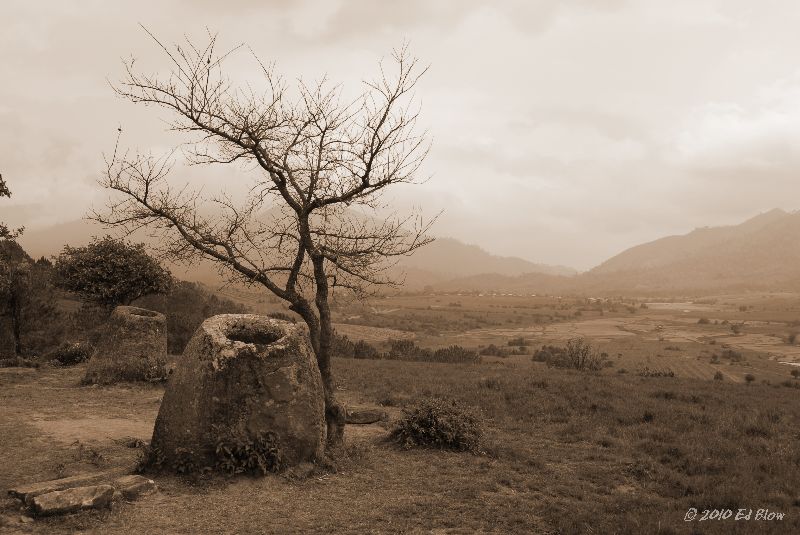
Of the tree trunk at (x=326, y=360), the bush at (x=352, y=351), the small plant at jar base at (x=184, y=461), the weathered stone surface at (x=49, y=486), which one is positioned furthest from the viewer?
the bush at (x=352, y=351)

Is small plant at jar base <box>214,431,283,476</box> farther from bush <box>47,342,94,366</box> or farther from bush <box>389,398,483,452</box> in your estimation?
bush <box>47,342,94,366</box>

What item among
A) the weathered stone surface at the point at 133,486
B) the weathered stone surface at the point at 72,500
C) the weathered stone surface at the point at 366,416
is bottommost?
the weathered stone surface at the point at 366,416

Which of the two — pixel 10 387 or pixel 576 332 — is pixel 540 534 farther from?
pixel 576 332

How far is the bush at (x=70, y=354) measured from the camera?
2170 centimetres

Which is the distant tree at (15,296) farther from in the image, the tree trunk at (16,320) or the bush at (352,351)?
the bush at (352,351)

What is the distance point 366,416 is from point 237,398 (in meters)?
6.07

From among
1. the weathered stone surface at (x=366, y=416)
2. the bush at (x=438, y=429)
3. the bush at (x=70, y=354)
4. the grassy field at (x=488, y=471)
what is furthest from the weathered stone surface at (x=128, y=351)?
the bush at (x=438, y=429)

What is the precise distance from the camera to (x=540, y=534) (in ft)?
25.2

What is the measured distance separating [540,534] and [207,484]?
207 inches

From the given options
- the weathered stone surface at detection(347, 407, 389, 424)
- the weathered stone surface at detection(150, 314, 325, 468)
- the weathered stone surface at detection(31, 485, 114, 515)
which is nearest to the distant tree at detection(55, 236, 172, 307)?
the weathered stone surface at detection(347, 407, 389, 424)

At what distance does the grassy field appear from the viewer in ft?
25.7

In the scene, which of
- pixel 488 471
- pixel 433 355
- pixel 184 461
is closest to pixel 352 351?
pixel 433 355

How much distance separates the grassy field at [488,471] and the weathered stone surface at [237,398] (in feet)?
2.00

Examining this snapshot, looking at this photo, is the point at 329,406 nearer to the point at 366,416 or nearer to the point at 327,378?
the point at 327,378
